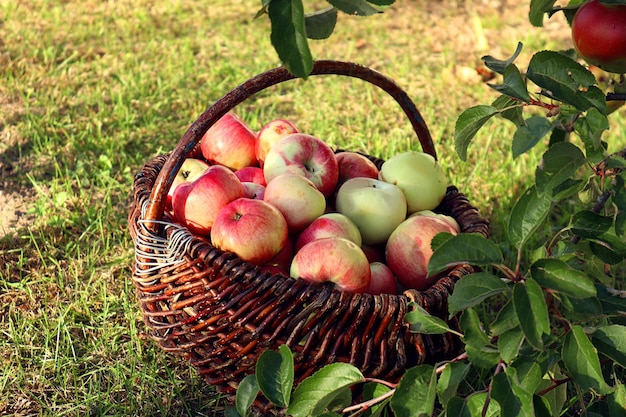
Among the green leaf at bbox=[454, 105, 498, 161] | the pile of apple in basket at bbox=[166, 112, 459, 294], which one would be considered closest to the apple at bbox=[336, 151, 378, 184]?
the pile of apple in basket at bbox=[166, 112, 459, 294]

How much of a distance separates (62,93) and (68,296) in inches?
48.3

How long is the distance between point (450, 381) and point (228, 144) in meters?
1.05

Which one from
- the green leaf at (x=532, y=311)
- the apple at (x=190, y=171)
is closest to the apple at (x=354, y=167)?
the apple at (x=190, y=171)

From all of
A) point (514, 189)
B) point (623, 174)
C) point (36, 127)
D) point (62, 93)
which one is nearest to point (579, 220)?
point (623, 174)

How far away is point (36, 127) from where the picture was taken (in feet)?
8.89

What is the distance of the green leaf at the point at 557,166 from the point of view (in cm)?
110

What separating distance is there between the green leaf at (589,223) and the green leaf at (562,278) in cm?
17

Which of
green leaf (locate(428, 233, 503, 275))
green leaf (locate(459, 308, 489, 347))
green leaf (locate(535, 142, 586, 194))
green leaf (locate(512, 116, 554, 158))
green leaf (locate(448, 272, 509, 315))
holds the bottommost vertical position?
green leaf (locate(459, 308, 489, 347))

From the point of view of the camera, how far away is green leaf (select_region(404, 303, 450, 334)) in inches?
53.1

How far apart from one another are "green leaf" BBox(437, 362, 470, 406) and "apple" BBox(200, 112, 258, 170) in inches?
40.2

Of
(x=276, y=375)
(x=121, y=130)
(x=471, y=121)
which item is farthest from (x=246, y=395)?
(x=121, y=130)

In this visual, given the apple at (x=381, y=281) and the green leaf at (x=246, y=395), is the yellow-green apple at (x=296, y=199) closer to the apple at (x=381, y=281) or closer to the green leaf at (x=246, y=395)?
the apple at (x=381, y=281)

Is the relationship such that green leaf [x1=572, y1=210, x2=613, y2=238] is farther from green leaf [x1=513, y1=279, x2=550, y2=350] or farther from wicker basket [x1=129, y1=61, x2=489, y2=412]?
wicker basket [x1=129, y1=61, x2=489, y2=412]

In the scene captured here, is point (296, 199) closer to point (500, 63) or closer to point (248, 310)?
point (248, 310)
